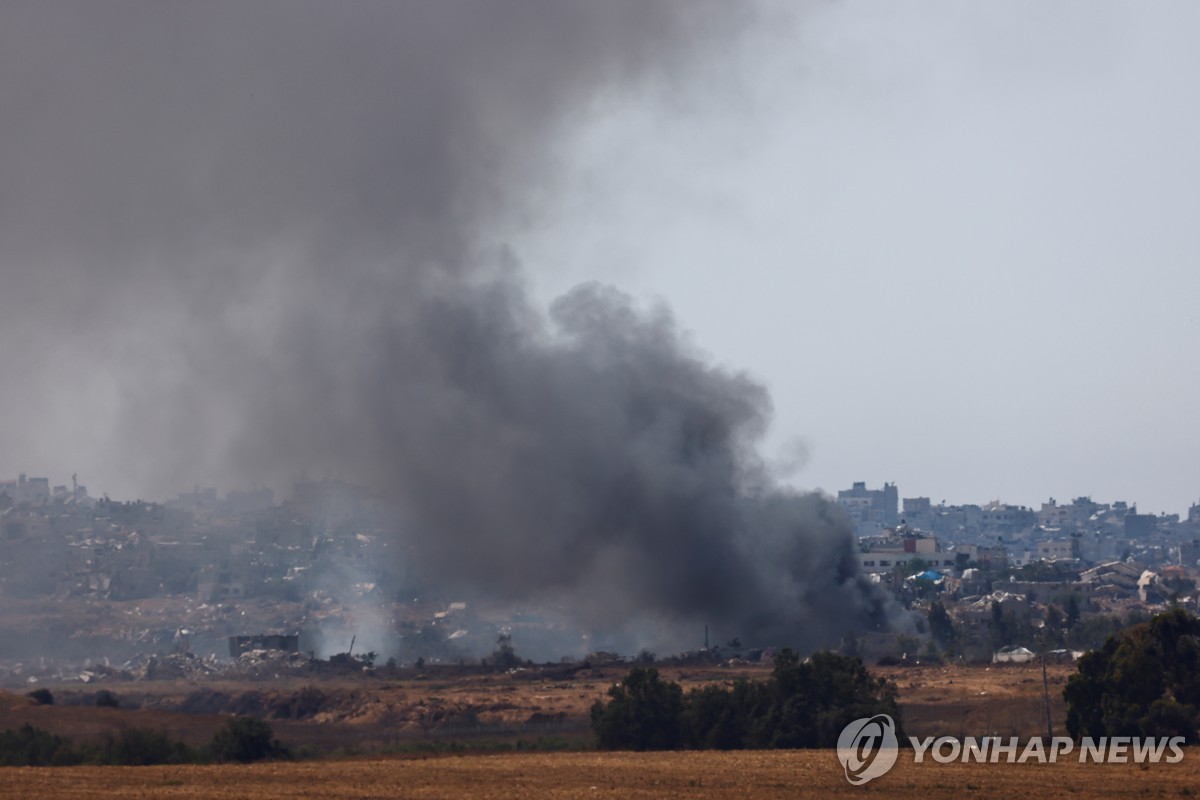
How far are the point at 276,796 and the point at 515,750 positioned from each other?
1849 centimetres

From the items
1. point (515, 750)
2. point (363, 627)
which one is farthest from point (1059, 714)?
point (363, 627)

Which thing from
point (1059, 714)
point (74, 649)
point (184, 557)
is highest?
point (184, 557)

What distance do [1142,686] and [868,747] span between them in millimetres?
10648

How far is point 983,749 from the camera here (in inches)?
2143

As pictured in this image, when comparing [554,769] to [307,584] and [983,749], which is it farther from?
[307,584]

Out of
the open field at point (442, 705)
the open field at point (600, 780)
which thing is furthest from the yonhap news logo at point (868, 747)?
the open field at point (442, 705)

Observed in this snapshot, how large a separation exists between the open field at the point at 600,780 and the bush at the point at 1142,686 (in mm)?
4606

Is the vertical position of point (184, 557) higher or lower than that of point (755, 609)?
higher

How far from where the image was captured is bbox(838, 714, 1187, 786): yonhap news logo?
171 ft

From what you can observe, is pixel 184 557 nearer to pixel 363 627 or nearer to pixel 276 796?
pixel 363 627

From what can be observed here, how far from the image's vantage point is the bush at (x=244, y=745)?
57531 mm

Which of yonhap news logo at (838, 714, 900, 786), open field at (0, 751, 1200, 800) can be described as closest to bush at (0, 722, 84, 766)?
open field at (0, 751, 1200, 800)

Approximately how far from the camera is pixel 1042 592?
16300 centimetres

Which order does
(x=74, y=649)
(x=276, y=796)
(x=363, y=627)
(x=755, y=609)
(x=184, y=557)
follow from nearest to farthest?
(x=276, y=796) → (x=755, y=609) → (x=74, y=649) → (x=363, y=627) → (x=184, y=557)
